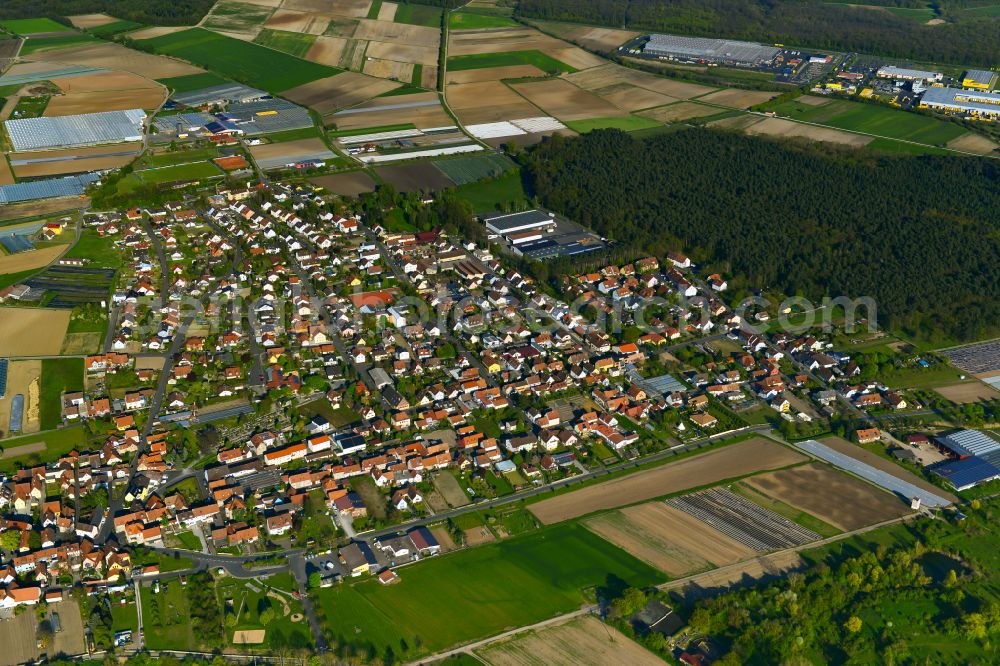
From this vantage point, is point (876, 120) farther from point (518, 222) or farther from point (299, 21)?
point (299, 21)

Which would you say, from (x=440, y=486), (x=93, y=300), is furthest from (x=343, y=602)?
(x=93, y=300)

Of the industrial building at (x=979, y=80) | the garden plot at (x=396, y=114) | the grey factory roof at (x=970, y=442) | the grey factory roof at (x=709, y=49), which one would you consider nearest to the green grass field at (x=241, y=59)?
the garden plot at (x=396, y=114)

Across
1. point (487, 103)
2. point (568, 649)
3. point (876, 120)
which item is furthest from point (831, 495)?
point (487, 103)

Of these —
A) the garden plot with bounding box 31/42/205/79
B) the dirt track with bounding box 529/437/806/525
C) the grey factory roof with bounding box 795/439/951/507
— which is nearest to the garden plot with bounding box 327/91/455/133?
the garden plot with bounding box 31/42/205/79

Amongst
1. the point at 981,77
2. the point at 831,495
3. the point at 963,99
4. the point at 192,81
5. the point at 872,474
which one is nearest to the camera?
the point at 831,495

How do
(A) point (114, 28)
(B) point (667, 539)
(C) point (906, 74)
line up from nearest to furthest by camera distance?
(B) point (667, 539) → (C) point (906, 74) → (A) point (114, 28)

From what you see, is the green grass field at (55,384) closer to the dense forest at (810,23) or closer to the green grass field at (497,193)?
the green grass field at (497,193)
